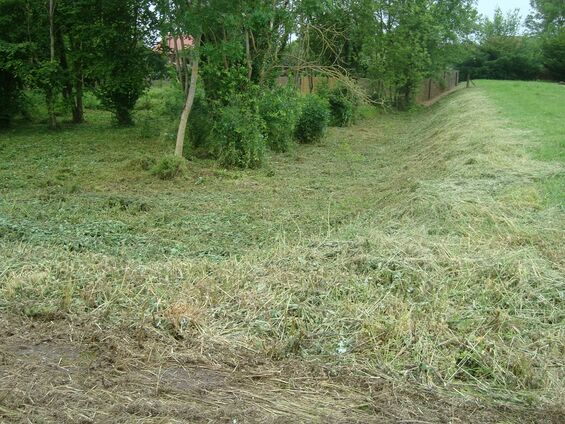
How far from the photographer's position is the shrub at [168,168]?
10656mm

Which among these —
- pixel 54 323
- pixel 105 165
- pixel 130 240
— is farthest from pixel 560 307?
pixel 105 165

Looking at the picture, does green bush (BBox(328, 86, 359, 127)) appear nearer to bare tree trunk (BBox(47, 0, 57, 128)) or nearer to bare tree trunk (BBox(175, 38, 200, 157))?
bare tree trunk (BBox(47, 0, 57, 128))

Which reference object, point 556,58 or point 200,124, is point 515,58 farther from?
point 200,124

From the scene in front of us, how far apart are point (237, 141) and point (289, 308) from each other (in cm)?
829

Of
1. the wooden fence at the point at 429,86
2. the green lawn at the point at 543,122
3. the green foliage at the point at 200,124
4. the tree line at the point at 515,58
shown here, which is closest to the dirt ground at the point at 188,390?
the green lawn at the point at 543,122

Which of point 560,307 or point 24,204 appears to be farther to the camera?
point 24,204

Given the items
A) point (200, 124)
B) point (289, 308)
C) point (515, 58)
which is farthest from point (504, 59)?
point (289, 308)

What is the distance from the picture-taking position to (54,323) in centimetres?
413

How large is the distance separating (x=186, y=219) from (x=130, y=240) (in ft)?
4.54

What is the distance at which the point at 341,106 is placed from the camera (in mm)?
21516

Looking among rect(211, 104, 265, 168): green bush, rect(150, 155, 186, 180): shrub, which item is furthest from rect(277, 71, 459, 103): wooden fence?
rect(150, 155, 186, 180): shrub

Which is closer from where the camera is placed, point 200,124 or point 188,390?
point 188,390

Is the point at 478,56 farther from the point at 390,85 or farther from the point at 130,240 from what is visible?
the point at 130,240

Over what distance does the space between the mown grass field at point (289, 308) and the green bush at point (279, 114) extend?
19.2 feet
